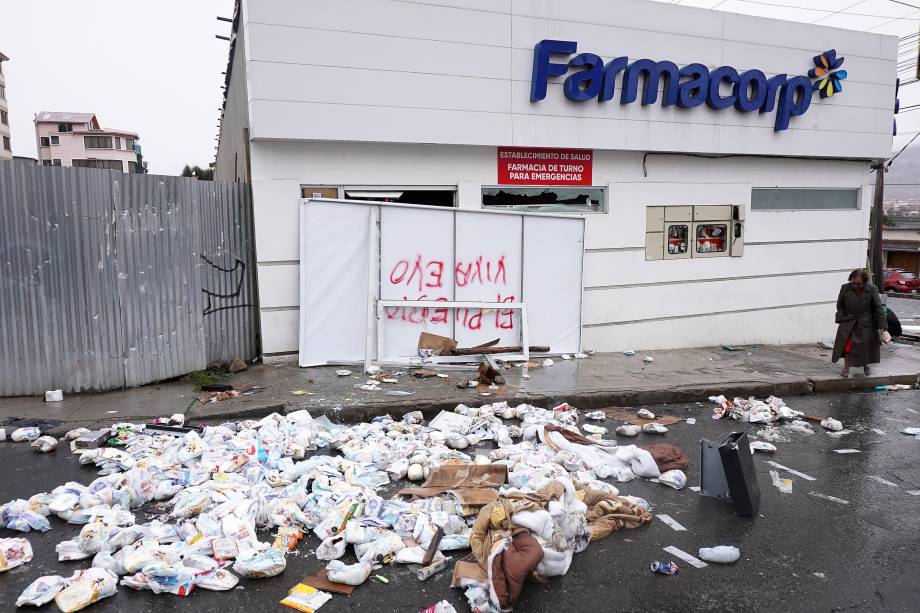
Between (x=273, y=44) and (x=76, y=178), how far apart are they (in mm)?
2843

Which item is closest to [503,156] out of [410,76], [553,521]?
[410,76]

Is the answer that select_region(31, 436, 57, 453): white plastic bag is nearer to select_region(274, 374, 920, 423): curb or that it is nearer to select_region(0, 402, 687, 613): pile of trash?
select_region(0, 402, 687, 613): pile of trash

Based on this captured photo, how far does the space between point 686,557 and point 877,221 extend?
12.1 metres

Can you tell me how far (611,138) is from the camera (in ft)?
31.5

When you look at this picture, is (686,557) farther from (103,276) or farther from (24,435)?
(103,276)

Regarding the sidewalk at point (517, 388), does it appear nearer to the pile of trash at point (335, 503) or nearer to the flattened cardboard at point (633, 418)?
the flattened cardboard at point (633, 418)

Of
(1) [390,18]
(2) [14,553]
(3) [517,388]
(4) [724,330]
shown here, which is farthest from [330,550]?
(4) [724,330]

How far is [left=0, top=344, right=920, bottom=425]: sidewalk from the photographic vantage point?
648cm

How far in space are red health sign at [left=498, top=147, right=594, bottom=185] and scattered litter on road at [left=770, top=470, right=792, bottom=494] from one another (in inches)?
219

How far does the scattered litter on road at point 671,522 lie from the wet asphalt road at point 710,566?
47 millimetres

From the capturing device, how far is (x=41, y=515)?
4184 mm

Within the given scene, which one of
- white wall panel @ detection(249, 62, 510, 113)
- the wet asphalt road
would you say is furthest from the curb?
white wall panel @ detection(249, 62, 510, 113)

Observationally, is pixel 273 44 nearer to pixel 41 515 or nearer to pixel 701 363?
pixel 41 515

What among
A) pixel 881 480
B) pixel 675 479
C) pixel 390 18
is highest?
pixel 390 18
